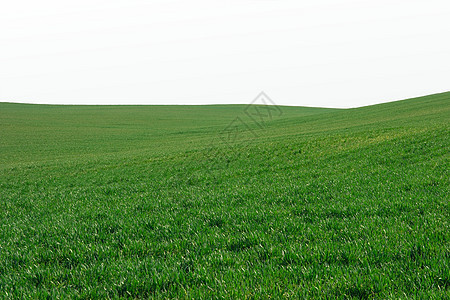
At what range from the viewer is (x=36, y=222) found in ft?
29.0

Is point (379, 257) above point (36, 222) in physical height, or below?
above

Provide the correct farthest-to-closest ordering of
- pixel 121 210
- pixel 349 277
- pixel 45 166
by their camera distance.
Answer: pixel 45 166
pixel 121 210
pixel 349 277

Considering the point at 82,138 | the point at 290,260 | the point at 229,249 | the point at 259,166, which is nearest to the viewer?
the point at 290,260

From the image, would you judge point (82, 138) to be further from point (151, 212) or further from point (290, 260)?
point (290, 260)

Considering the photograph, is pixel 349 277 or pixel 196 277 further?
pixel 196 277

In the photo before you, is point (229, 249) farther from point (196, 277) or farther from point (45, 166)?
point (45, 166)

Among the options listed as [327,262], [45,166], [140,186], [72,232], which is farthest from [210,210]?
[45,166]

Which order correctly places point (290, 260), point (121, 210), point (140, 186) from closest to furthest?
1. point (290, 260)
2. point (121, 210)
3. point (140, 186)

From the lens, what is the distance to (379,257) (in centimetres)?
481

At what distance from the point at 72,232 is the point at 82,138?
46862 millimetres

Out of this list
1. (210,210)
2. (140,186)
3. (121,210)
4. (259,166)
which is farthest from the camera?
(259,166)

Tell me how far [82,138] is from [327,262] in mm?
51185

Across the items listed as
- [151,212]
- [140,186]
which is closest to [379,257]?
[151,212]

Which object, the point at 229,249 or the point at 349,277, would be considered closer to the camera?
the point at 349,277
